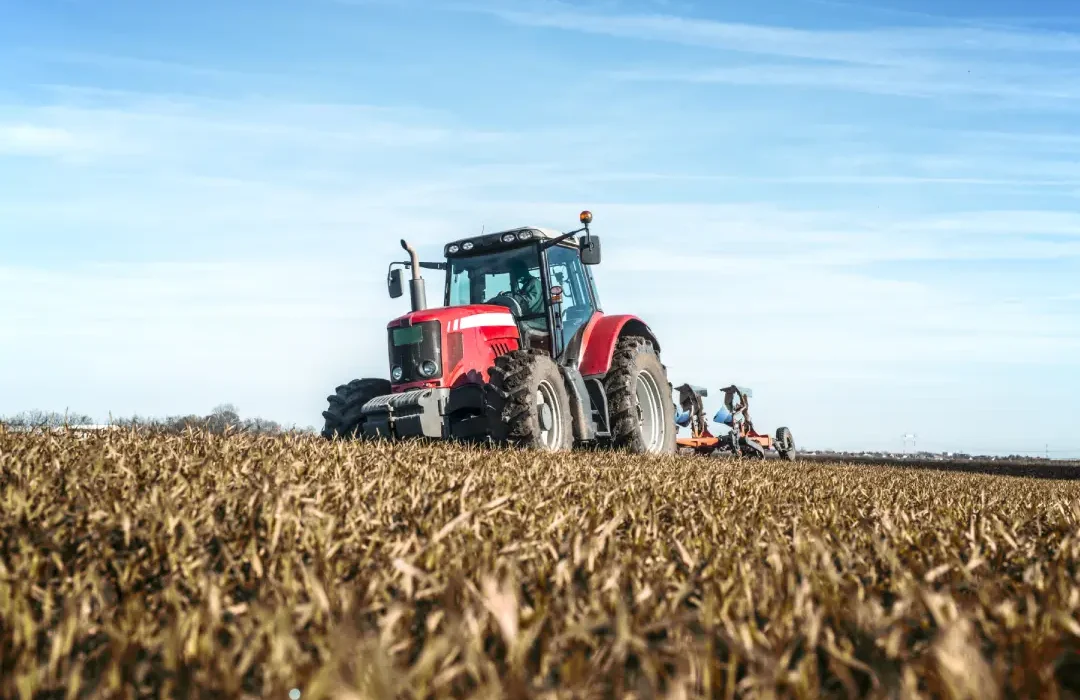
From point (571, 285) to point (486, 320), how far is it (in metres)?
1.42

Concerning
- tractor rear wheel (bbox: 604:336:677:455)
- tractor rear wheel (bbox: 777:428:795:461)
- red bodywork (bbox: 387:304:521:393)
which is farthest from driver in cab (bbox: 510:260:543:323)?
tractor rear wheel (bbox: 777:428:795:461)

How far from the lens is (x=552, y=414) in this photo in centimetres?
863

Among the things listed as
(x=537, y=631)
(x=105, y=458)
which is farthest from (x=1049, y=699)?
(x=105, y=458)

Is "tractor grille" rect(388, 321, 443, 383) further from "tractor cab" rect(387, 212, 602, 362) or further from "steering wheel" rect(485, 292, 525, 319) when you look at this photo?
"steering wheel" rect(485, 292, 525, 319)

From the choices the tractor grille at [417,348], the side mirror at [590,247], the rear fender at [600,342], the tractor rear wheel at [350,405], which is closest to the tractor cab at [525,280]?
the side mirror at [590,247]

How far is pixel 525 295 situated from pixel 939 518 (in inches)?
225

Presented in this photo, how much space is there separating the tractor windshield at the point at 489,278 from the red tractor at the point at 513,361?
10 millimetres

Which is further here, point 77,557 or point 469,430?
point 469,430

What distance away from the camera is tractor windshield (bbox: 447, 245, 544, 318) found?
9.54 meters

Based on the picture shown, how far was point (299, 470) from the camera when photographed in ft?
14.0

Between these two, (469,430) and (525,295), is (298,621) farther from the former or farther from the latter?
(525,295)

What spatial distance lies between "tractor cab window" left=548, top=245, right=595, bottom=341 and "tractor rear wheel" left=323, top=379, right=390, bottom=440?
6.52 feet

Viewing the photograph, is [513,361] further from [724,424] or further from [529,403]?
[724,424]

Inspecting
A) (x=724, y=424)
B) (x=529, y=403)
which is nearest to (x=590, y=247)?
(x=529, y=403)
